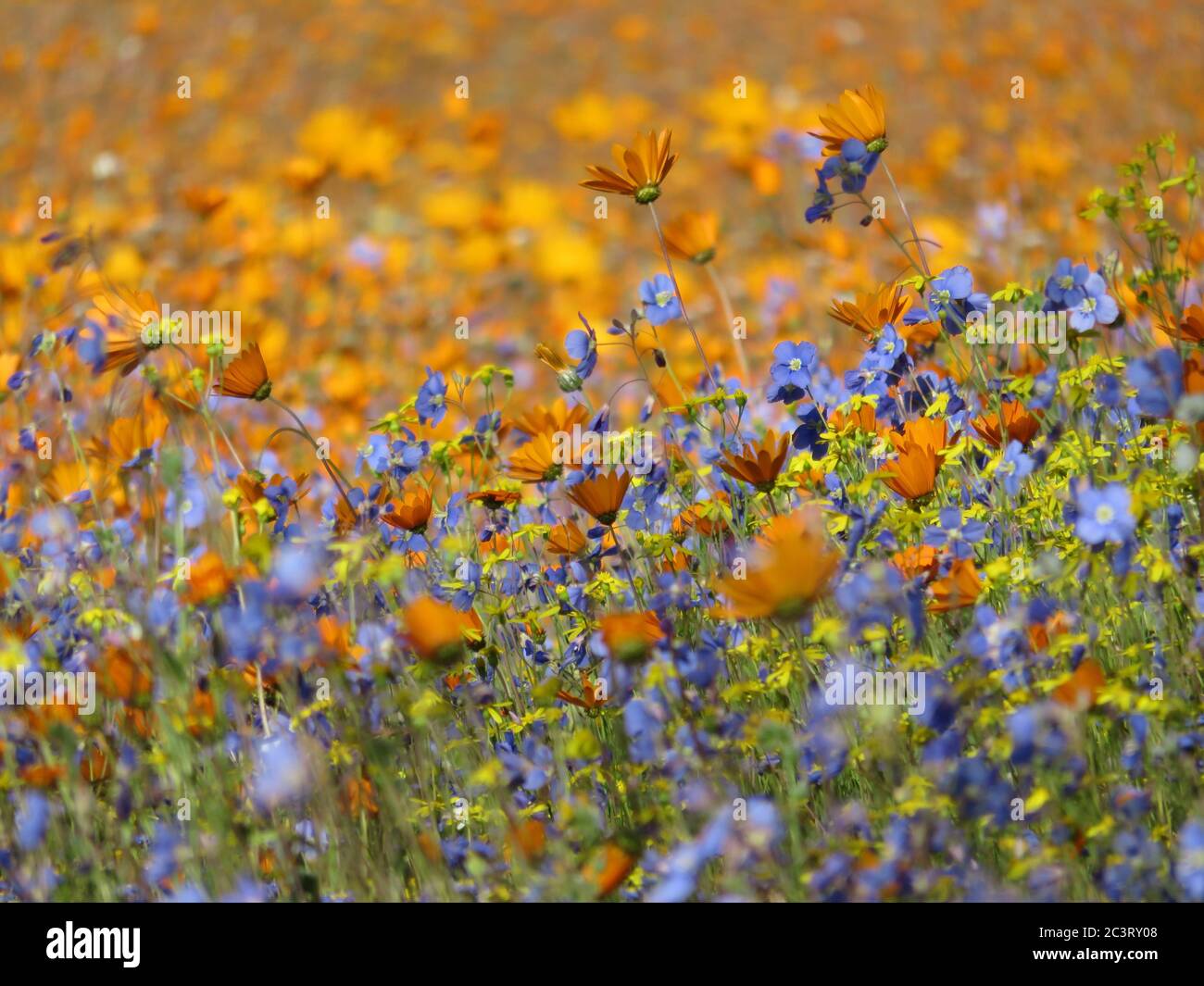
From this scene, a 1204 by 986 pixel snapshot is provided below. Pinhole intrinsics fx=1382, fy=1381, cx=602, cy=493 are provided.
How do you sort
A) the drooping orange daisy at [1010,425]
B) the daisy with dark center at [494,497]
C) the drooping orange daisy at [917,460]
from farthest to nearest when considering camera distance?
the daisy with dark center at [494,497]
the drooping orange daisy at [1010,425]
the drooping orange daisy at [917,460]

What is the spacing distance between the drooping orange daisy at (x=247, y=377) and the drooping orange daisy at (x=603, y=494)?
1.79 feet

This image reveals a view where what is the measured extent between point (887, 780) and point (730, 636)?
1.31 ft

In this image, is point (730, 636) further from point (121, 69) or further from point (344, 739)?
point (121, 69)

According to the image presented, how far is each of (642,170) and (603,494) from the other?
0.58 meters

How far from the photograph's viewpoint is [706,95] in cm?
830

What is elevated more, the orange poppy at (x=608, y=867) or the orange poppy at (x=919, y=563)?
the orange poppy at (x=919, y=563)

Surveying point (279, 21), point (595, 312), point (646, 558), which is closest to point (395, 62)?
point (279, 21)

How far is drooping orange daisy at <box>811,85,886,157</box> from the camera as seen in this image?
2.26 metres

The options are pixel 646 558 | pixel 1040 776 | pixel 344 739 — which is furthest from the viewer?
pixel 646 558

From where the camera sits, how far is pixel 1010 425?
2324 mm

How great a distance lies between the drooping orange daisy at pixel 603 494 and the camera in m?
2.21

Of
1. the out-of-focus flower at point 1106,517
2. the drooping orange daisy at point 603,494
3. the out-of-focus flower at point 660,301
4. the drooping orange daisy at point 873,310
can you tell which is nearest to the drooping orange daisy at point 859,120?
the drooping orange daisy at point 873,310

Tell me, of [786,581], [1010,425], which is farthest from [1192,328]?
[786,581]

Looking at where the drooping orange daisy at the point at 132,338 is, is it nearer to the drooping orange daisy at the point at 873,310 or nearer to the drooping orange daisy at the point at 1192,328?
the drooping orange daisy at the point at 873,310
